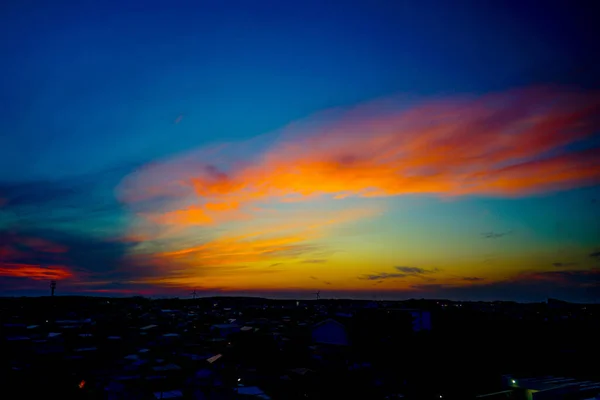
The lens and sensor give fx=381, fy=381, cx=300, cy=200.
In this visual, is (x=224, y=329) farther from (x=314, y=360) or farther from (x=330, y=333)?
(x=314, y=360)

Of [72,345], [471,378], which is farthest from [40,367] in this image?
[471,378]

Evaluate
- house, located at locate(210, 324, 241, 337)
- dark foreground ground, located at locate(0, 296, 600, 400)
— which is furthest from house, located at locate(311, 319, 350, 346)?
house, located at locate(210, 324, 241, 337)

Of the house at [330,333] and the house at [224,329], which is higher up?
the house at [330,333]

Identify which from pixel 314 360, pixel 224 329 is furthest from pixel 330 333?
pixel 224 329

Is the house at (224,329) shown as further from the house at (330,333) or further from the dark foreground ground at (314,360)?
the house at (330,333)

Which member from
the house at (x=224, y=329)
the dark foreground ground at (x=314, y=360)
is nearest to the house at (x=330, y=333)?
the dark foreground ground at (x=314, y=360)

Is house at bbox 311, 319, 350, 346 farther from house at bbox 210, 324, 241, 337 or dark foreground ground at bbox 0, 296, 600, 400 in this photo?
house at bbox 210, 324, 241, 337

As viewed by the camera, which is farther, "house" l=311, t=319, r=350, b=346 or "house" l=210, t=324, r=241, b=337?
"house" l=210, t=324, r=241, b=337
